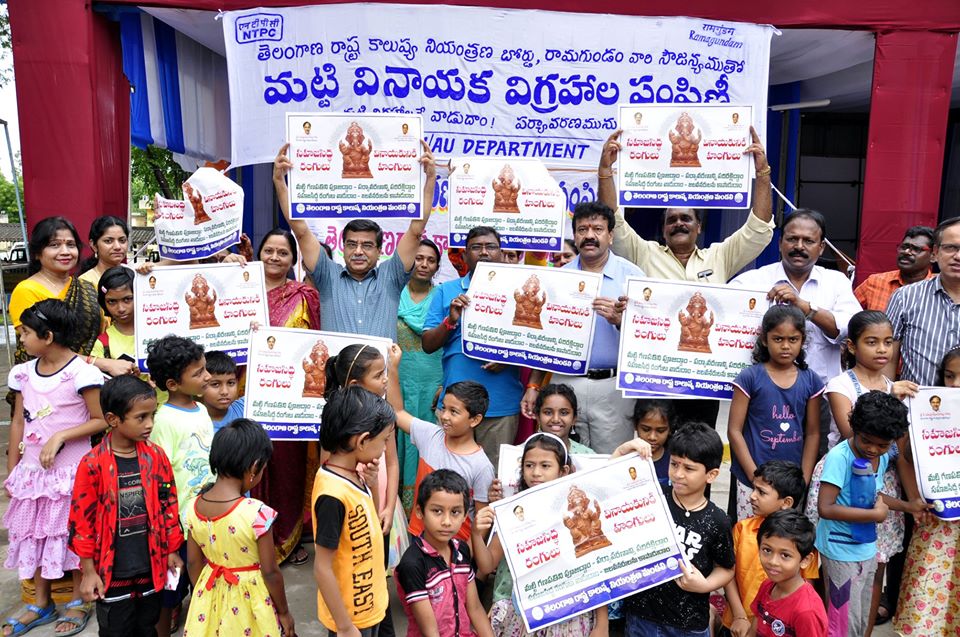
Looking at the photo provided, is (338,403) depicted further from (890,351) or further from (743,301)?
(890,351)

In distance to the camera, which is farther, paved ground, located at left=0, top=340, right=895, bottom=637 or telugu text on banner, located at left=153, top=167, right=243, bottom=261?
telugu text on banner, located at left=153, top=167, right=243, bottom=261

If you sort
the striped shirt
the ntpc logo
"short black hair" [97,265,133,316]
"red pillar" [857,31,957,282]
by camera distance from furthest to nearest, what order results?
"red pillar" [857,31,957,282] → the ntpc logo → "short black hair" [97,265,133,316] → the striped shirt

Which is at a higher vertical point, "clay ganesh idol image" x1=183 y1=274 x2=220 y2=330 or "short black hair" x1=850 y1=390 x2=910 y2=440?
"clay ganesh idol image" x1=183 y1=274 x2=220 y2=330

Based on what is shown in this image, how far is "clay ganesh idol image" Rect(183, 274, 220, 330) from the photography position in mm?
3635

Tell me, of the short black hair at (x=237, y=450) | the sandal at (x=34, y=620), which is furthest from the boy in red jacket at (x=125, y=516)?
the sandal at (x=34, y=620)

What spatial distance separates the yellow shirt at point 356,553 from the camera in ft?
7.83

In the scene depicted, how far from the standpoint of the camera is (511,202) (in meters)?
4.26

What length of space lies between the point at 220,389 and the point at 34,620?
1.35 m

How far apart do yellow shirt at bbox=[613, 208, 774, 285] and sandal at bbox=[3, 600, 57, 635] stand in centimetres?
336

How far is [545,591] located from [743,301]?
5.24 ft

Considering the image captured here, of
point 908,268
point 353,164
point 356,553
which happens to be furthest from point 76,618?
point 908,268

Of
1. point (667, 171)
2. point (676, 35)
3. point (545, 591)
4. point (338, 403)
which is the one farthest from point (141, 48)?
point (545, 591)

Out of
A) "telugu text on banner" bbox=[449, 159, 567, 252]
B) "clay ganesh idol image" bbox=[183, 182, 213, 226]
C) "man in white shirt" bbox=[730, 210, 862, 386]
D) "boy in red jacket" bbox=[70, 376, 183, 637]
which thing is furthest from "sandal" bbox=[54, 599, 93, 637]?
"man in white shirt" bbox=[730, 210, 862, 386]

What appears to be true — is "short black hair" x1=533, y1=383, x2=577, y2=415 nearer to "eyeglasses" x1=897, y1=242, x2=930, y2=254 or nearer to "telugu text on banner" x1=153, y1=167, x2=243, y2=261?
"telugu text on banner" x1=153, y1=167, x2=243, y2=261
